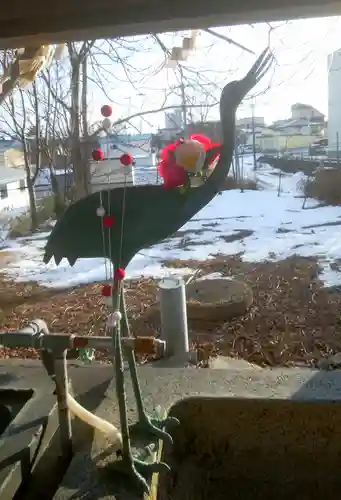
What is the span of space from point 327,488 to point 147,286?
83.5 inches

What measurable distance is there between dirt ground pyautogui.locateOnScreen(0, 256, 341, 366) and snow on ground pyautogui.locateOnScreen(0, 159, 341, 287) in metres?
0.17

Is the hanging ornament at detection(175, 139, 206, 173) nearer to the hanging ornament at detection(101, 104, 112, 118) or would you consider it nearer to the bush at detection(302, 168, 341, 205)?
the hanging ornament at detection(101, 104, 112, 118)

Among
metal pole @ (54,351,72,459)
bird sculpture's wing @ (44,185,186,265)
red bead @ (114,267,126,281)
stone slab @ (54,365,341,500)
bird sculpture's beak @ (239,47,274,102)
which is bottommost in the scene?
stone slab @ (54,365,341,500)

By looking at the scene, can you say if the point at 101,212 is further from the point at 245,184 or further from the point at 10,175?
the point at 10,175

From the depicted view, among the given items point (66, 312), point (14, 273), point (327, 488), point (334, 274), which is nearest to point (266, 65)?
point (327, 488)

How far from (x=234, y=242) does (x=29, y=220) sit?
8.26ft

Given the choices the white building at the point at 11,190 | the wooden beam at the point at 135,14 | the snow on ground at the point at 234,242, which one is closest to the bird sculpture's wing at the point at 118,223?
the wooden beam at the point at 135,14

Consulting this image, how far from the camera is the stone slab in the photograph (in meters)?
1.03

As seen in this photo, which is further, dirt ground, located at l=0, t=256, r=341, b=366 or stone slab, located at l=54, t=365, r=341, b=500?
dirt ground, located at l=0, t=256, r=341, b=366

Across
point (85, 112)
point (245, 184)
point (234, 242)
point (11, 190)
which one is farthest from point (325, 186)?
point (11, 190)

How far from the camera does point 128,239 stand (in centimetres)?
89

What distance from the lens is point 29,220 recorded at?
548cm

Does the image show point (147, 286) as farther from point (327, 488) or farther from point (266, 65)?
point (266, 65)

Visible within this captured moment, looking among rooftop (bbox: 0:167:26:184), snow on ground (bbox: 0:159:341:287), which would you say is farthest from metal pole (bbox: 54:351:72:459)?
rooftop (bbox: 0:167:26:184)
